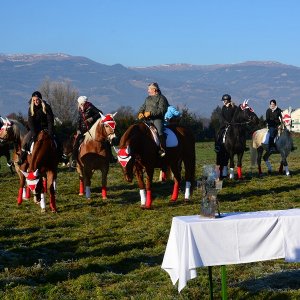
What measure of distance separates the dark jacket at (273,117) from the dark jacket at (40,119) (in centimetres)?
916

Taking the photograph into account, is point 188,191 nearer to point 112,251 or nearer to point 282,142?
point 112,251

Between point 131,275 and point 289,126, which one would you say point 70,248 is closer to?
point 131,275

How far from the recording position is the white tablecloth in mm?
6832

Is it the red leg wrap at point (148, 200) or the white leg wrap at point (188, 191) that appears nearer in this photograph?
the red leg wrap at point (148, 200)

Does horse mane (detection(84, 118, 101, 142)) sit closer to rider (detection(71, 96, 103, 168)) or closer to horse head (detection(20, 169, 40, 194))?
rider (detection(71, 96, 103, 168))

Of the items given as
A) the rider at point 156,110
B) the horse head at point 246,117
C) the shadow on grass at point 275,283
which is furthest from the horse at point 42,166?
the horse head at point 246,117

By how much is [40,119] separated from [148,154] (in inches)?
97.1

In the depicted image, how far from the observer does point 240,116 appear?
64.1 ft

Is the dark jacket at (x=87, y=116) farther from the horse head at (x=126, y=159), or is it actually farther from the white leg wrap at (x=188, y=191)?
the white leg wrap at (x=188, y=191)

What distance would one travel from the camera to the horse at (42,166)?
13570mm

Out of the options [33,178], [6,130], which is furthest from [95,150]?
[6,130]

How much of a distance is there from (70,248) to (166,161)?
5.06m

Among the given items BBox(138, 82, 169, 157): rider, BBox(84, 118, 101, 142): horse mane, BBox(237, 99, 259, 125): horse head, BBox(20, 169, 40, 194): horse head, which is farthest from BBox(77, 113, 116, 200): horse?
BBox(237, 99, 259, 125): horse head

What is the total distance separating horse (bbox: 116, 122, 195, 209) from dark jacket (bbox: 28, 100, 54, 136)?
155 centimetres
